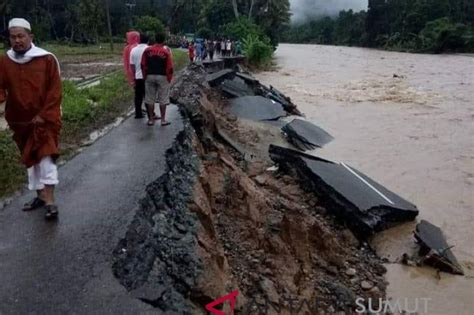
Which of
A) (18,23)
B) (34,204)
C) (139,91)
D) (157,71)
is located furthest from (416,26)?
(18,23)

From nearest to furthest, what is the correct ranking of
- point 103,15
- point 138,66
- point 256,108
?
point 138,66 → point 256,108 → point 103,15

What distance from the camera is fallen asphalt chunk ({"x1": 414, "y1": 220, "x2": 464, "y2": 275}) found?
6.17 m

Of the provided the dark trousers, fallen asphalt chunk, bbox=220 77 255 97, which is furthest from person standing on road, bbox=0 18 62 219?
fallen asphalt chunk, bbox=220 77 255 97

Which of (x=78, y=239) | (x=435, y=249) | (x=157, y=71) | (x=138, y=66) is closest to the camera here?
(x=78, y=239)

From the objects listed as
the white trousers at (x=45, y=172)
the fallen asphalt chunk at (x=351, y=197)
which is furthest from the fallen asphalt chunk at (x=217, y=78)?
the white trousers at (x=45, y=172)

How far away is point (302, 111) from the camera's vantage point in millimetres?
18312

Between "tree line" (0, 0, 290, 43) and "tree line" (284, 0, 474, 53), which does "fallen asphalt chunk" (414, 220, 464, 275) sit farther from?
"tree line" (284, 0, 474, 53)

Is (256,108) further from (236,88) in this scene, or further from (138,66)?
(138,66)

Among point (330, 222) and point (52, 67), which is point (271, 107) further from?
point (52, 67)

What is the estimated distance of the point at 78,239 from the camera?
3830mm

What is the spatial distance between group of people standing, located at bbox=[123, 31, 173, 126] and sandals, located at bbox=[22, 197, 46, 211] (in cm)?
360

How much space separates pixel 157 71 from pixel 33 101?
3.68 meters

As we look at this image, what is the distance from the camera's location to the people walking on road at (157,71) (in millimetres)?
7531

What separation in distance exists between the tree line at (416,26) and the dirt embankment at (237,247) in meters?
56.4
